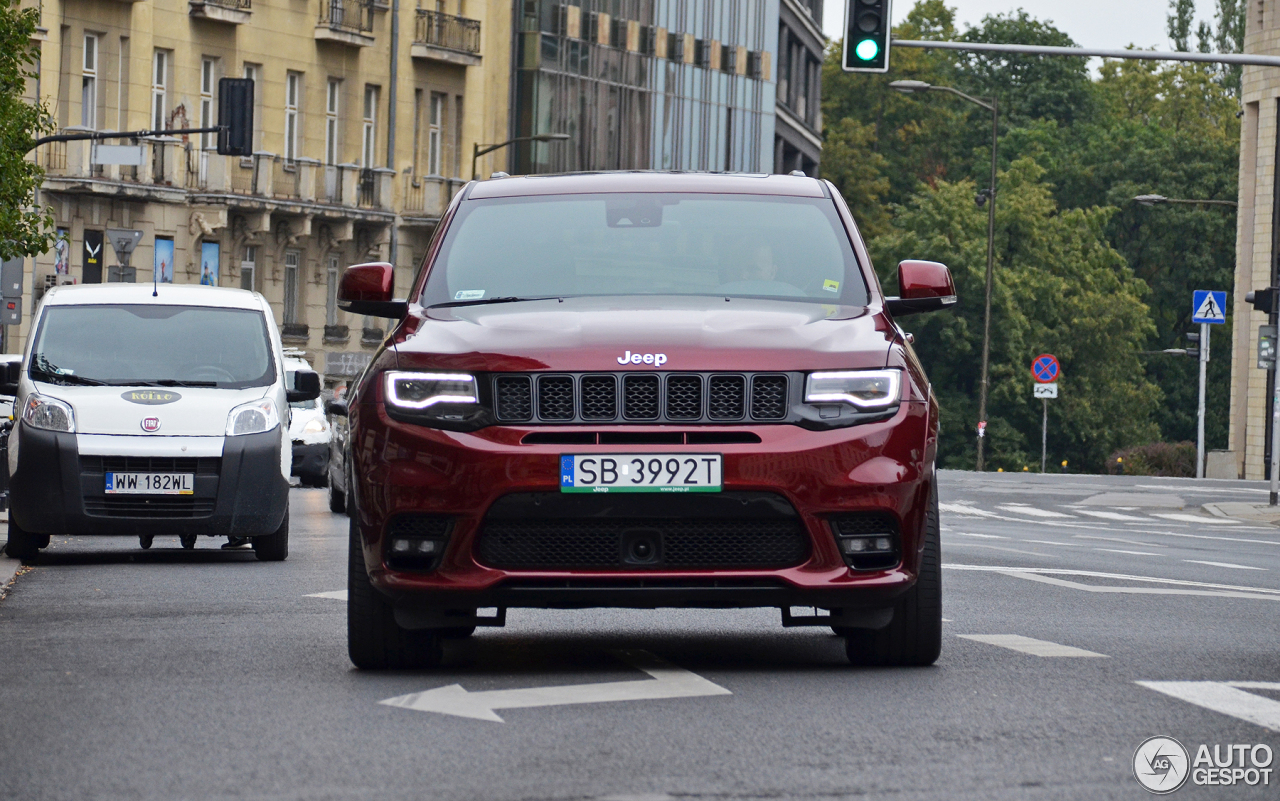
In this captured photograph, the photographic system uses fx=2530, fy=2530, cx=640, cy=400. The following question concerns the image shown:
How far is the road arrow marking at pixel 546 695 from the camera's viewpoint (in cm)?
778

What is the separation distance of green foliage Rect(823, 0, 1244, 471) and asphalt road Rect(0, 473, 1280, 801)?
214ft

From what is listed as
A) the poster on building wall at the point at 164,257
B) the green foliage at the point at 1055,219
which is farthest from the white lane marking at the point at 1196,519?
the green foliage at the point at 1055,219

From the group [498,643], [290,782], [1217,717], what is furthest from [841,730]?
[498,643]

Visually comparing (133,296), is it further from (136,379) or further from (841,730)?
(841,730)

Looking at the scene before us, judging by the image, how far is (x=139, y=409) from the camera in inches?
639

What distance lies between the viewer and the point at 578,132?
69.1 meters

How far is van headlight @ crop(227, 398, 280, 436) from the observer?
16.4m

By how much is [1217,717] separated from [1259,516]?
26611mm

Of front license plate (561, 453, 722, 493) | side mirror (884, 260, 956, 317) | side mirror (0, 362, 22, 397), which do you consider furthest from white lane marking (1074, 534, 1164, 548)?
front license plate (561, 453, 722, 493)

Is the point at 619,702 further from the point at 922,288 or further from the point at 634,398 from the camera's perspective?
the point at 922,288

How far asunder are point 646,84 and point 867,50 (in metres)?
47.0

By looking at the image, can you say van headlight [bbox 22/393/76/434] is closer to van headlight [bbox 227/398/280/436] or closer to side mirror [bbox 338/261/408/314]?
van headlight [bbox 227/398/280/436]

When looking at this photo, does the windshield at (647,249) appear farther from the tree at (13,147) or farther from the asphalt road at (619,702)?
the tree at (13,147)

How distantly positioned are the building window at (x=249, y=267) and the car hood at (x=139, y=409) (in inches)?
1696
